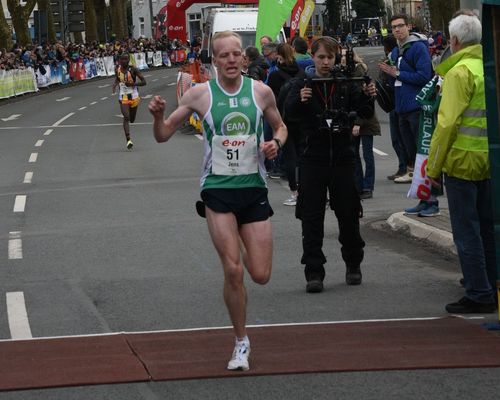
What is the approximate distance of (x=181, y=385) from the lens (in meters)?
7.03

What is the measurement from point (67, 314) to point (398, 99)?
759cm

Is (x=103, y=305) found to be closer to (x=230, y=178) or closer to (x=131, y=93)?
(x=230, y=178)

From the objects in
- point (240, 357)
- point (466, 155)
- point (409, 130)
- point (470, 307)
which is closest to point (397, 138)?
point (409, 130)

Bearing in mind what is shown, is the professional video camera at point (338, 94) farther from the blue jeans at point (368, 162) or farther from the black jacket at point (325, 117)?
the blue jeans at point (368, 162)

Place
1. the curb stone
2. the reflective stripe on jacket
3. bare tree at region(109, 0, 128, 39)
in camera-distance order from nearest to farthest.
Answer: the reflective stripe on jacket → the curb stone → bare tree at region(109, 0, 128, 39)

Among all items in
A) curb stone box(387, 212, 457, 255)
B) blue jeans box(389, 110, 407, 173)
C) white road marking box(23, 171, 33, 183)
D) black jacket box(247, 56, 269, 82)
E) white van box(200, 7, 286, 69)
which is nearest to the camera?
curb stone box(387, 212, 457, 255)

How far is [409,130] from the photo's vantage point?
16156 millimetres

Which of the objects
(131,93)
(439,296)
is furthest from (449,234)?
(131,93)

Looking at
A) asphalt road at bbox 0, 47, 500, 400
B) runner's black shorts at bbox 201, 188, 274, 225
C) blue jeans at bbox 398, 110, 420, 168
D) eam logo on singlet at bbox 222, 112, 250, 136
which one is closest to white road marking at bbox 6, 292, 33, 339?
asphalt road at bbox 0, 47, 500, 400

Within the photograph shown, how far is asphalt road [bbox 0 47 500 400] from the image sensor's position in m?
6.98

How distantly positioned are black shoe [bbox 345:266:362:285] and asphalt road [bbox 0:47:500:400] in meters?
0.08

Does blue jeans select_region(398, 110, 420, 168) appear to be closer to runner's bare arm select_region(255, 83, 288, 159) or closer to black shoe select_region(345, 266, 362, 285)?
black shoe select_region(345, 266, 362, 285)

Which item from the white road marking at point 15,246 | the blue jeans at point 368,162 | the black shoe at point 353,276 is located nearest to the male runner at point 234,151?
the black shoe at point 353,276

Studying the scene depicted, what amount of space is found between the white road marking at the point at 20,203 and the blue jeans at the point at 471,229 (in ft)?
27.9
